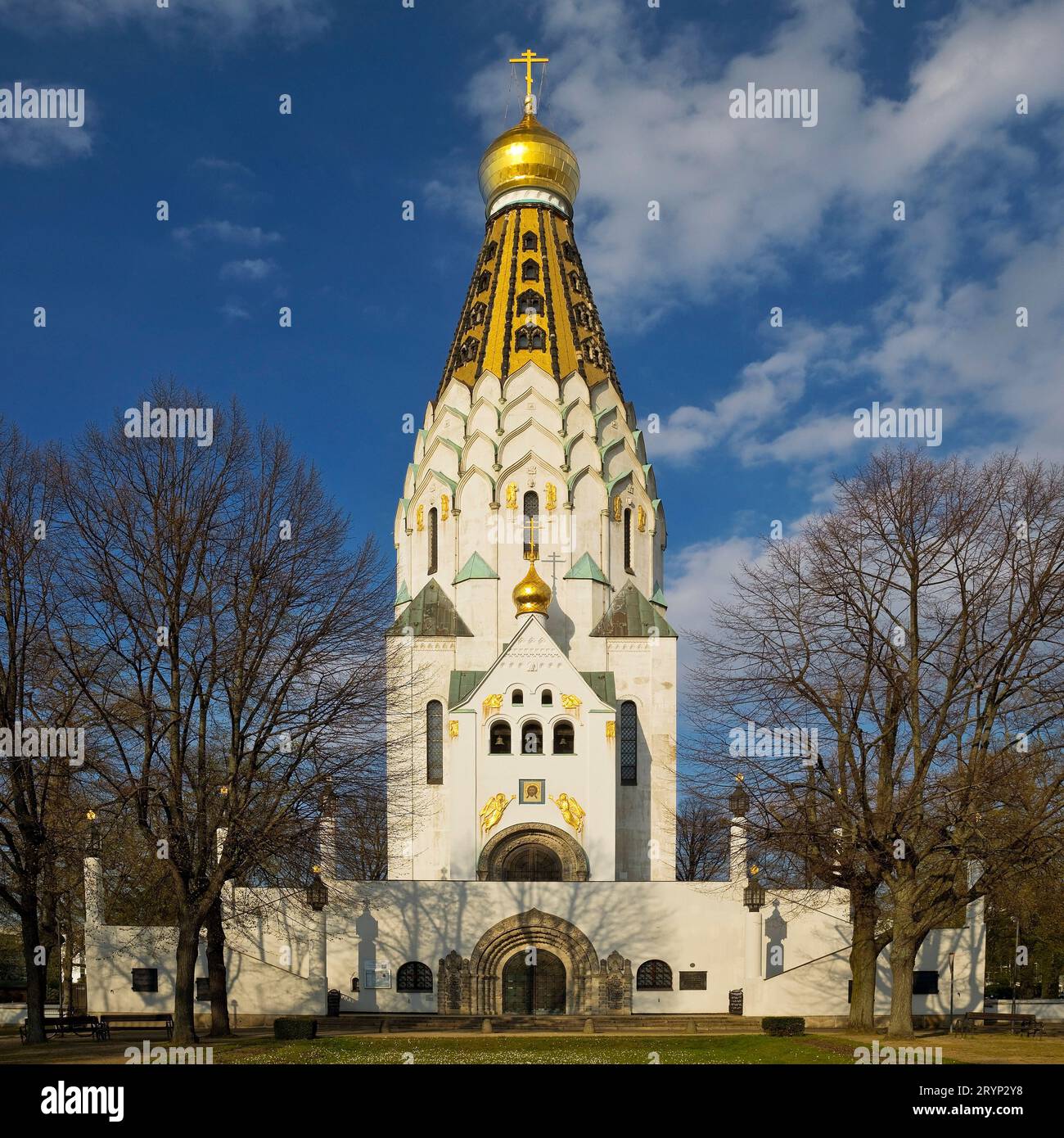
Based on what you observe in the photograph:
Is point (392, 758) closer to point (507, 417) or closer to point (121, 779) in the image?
point (121, 779)

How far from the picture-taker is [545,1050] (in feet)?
62.4

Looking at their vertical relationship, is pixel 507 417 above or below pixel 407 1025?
above

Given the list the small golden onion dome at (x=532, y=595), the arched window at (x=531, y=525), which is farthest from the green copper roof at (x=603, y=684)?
the arched window at (x=531, y=525)

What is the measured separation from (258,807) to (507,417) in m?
21.3

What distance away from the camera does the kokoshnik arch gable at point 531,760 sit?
2967 cm

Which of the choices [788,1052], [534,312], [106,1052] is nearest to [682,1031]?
[788,1052]

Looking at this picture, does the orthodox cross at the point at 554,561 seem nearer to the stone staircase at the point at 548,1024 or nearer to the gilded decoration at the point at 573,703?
the gilded decoration at the point at 573,703

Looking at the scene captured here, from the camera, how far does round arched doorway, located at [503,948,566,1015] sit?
99.1 feet

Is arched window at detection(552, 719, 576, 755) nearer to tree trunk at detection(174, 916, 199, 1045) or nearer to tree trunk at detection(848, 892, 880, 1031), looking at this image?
tree trunk at detection(848, 892, 880, 1031)

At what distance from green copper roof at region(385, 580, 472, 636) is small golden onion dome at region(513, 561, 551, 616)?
2.48 m

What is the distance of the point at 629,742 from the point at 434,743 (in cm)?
587

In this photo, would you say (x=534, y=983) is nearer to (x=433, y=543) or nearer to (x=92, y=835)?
(x=92, y=835)

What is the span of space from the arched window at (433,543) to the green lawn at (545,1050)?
18954 millimetres

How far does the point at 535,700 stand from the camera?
33531 mm
